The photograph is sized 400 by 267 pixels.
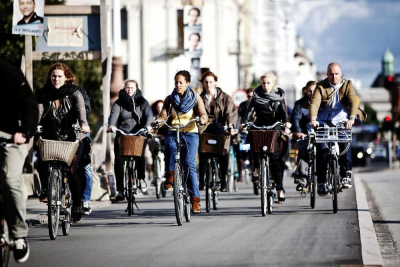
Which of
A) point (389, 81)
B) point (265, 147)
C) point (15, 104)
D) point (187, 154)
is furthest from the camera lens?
point (389, 81)

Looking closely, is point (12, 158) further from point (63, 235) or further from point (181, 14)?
point (181, 14)

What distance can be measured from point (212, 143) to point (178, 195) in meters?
2.28

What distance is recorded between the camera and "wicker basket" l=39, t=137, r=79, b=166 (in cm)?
1039

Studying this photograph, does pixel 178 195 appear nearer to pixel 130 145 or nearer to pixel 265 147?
pixel 265 147

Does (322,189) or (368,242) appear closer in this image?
(368,242)

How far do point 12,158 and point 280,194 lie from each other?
693 cm

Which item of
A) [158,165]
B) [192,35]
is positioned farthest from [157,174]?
[192,35]

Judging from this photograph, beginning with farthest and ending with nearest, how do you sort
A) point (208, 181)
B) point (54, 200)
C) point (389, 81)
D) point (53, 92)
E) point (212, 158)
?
1. point (389, 81)
2. point (212, 158)
3. point (208, 181)
4. point (53, 92)
5. point (54, 200)

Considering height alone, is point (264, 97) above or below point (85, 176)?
above

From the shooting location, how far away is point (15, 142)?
25.2ft

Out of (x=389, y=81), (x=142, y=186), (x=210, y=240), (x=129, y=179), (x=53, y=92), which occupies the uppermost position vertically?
(x=389, y=81)

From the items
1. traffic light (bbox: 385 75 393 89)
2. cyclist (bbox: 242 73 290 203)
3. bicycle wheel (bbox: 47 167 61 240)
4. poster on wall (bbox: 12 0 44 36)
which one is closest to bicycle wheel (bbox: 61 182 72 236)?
bicycle wheel (bbox: 47 167 61 240)

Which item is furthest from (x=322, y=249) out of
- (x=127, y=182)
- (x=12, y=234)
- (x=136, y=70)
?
(x=136, y=70)

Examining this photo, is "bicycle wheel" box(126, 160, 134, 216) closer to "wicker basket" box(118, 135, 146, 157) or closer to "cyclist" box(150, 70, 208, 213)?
"wicker basket" box(118, 135, 146, 157)
